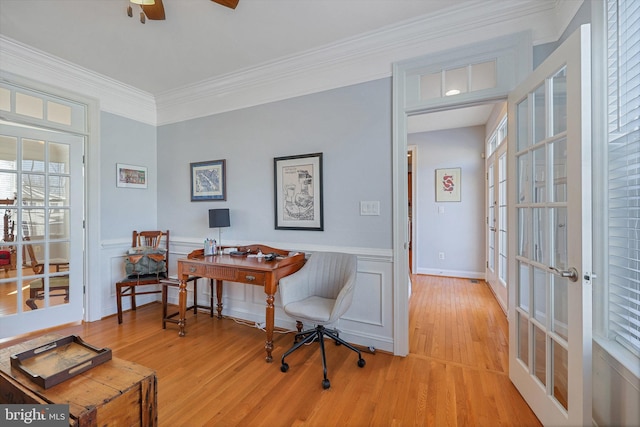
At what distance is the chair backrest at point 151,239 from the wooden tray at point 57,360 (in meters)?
2.15

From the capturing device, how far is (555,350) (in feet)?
4.90

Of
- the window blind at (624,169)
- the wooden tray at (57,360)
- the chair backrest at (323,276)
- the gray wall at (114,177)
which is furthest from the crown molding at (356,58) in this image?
the wooden tray at (57,360)

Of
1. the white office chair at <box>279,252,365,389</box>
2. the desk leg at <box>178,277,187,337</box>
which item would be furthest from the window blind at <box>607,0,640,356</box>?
the desk leg at <box>178,277,187,337</box>

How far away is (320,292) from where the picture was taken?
98.8 inches

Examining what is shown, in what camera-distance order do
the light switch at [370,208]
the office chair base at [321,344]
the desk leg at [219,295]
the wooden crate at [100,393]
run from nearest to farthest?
the wooden crate at [100,393]
the office chair base at [321,344]
the light switch at [370,208]
the desk leg at [219,295]

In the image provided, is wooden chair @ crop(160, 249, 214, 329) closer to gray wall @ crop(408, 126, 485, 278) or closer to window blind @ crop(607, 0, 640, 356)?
window blind @ crop(607, 0, 640, 356)

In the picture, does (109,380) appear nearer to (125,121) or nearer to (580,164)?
(580,164)

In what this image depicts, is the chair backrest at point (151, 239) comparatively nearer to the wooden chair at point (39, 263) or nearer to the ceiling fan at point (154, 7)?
the wooden chair at point (39, 263)

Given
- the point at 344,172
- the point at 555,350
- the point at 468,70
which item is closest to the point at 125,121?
the point at 344,172

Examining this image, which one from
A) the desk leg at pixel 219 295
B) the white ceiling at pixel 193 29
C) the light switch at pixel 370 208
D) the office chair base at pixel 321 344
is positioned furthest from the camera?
the desk leg at pixel 219 295

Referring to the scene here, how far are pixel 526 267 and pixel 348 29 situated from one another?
2.25m

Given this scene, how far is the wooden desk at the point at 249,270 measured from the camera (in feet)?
7.59

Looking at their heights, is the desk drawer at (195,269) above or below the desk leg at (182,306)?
above

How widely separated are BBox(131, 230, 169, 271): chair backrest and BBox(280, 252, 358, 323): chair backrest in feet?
6.67
